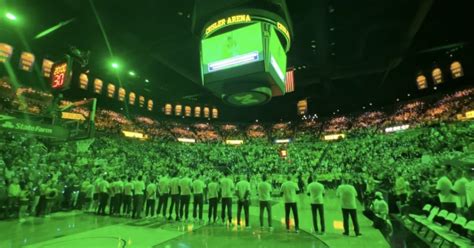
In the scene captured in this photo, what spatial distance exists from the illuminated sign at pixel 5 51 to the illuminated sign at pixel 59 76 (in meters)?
9.35

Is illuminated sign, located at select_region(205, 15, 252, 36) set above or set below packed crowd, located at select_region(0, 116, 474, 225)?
above

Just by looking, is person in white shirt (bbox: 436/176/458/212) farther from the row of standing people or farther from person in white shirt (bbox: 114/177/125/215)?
person in white shirt (bbox: 114/177/125/215)

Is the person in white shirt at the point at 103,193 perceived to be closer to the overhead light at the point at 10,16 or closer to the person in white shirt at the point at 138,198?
the person in white shirt at the point at 138,198

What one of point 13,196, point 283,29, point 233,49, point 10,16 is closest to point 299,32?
point 283,29

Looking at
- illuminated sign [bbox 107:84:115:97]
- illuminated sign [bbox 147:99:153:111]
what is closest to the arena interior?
illuminated sign [bbox 107:84:115:97]

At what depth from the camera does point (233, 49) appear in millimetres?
6957

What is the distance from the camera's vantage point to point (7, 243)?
677cm

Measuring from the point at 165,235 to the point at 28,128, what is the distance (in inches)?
224

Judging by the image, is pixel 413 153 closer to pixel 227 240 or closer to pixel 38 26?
pixel 227 240

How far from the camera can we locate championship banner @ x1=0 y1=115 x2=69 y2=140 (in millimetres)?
8034

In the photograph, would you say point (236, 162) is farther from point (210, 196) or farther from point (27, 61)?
point (27, 61)

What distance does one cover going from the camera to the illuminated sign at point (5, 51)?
54.4 feet

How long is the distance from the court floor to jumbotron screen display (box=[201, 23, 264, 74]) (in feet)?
15.1

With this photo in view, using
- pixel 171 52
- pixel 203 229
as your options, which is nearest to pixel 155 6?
pixel 171 52
